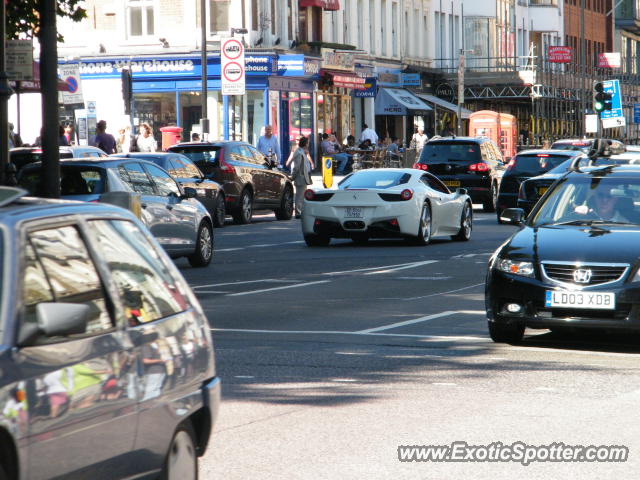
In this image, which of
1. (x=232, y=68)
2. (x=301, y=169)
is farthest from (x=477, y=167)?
(x=232, y=68)

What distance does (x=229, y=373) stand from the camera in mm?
10570

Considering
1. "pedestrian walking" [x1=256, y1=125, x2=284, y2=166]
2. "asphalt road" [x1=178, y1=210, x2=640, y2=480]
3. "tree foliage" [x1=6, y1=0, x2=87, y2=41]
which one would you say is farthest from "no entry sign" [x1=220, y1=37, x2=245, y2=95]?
"asphalt road" [x1=178, y1=210, x2=640, y2=480]

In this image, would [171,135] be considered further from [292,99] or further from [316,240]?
[316,240]

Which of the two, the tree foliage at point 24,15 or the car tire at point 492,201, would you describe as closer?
the tree foliage at point 24,15

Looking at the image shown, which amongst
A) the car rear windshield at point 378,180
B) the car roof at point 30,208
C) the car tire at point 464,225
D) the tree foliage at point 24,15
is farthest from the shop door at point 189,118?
the car roof at point 30,208

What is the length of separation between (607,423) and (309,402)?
1803 millimetres

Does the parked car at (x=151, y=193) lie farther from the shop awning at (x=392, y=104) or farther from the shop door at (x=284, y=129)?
the shop awning at (x=392, y=104)

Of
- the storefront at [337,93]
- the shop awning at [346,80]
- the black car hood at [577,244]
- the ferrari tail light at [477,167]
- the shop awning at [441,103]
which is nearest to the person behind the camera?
the black car hood at [577,244]

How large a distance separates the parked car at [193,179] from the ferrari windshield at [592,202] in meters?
13.3

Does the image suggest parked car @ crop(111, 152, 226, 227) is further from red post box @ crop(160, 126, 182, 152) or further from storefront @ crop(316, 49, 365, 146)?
storefront @ crop(316, 49, 365, 146)

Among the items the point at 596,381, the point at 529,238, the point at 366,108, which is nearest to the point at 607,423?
the point at 596,381

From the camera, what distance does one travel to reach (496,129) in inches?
2544

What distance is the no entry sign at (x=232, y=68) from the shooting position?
36812mm

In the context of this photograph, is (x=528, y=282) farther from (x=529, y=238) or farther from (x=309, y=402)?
(x=309, y=402)
